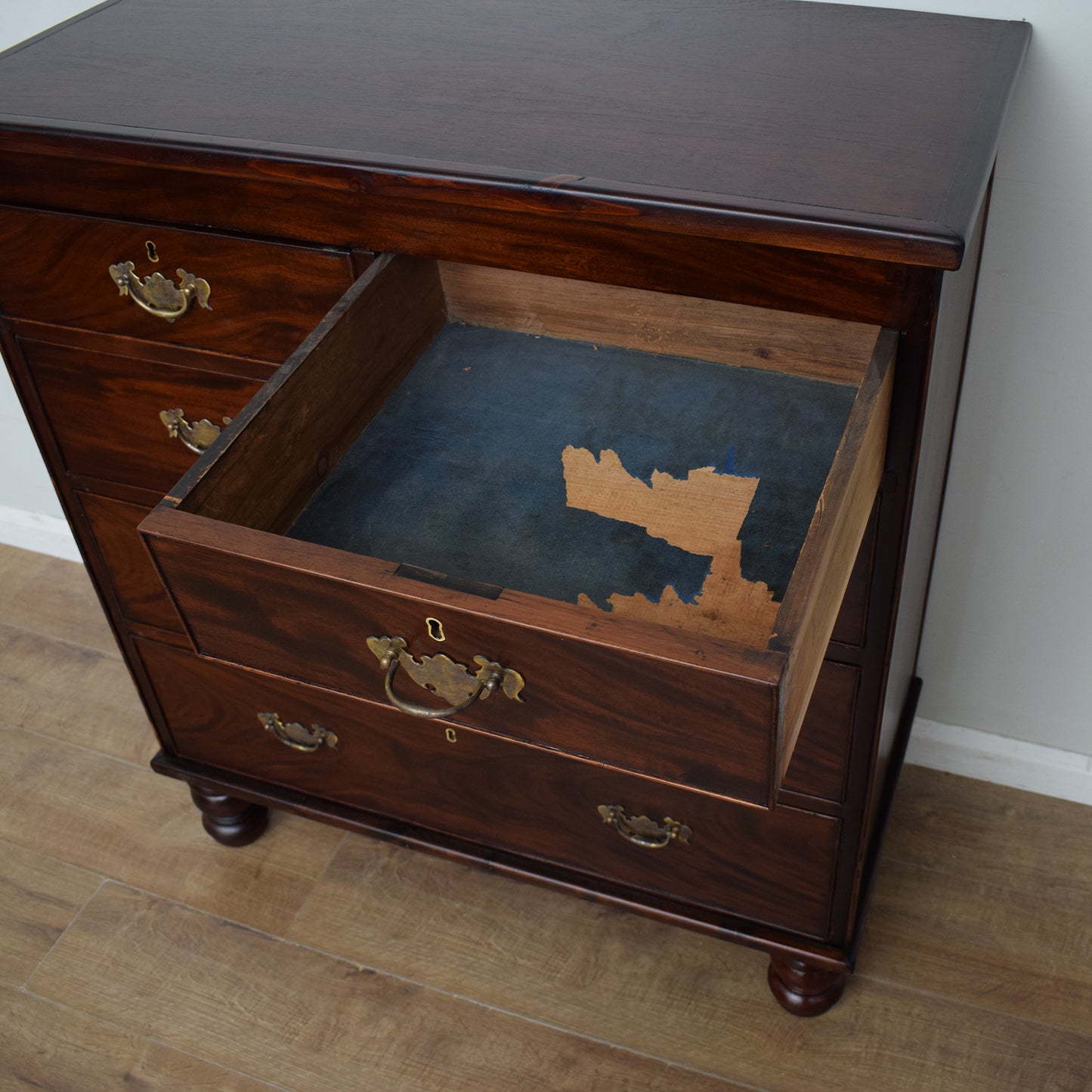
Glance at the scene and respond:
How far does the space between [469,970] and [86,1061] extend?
43cm

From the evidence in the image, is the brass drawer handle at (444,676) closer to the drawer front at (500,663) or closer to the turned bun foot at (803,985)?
the drawer front at (500,663)

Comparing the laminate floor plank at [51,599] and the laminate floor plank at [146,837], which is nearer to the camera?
the laminate floor plank at [146,837]

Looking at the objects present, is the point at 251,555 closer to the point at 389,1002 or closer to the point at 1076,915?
the point at 389,1002

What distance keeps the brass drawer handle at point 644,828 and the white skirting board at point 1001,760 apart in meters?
0.56

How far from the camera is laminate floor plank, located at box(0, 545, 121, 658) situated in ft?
6.11

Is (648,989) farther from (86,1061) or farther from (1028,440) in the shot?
(1028,440)

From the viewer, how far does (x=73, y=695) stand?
1.76m

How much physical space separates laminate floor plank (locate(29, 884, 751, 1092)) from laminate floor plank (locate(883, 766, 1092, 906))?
0.41 meters

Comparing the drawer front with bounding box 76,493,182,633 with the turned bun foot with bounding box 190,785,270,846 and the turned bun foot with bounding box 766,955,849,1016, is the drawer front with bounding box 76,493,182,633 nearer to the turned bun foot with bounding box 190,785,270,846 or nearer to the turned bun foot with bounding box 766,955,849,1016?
the turned bun foot with bounding box 190,785,270,846

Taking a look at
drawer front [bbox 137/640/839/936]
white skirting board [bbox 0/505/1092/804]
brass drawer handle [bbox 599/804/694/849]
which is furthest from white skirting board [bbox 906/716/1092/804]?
brass drawer handle [bbox 599/804/694/849]

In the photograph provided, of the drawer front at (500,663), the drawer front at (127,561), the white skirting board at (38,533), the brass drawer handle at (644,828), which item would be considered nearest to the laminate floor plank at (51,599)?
the white skirting board at (38,533)

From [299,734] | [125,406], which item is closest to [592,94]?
[125,406]

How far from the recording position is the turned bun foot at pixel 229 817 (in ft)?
4.82

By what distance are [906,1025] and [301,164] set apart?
1.08 metres
